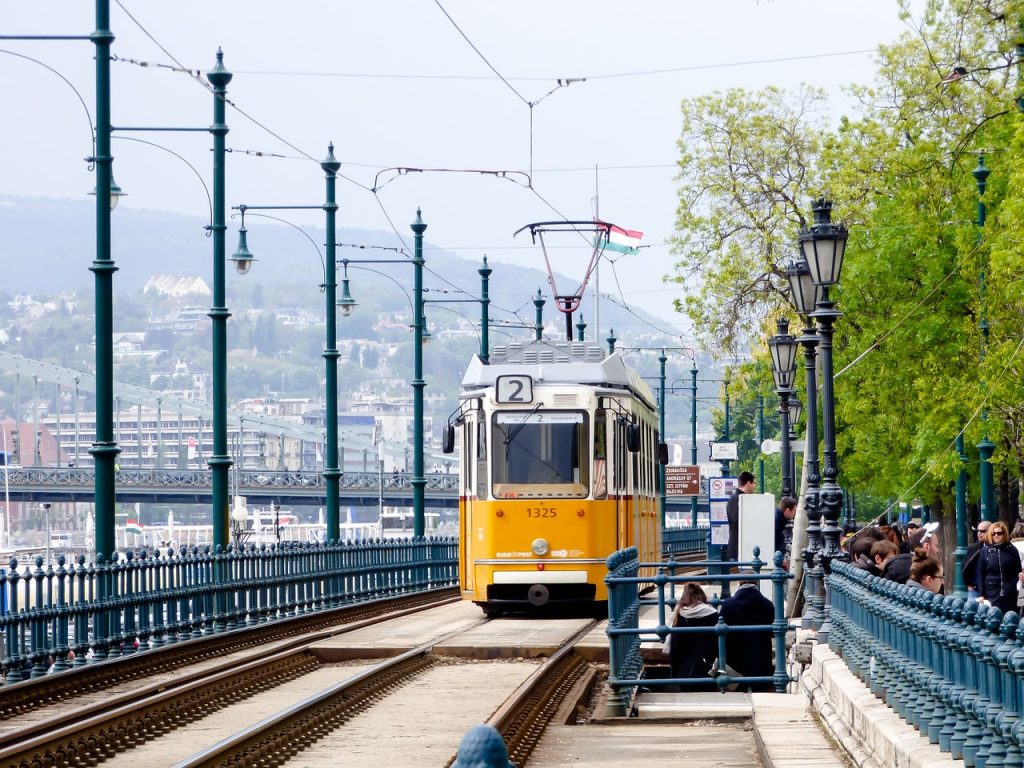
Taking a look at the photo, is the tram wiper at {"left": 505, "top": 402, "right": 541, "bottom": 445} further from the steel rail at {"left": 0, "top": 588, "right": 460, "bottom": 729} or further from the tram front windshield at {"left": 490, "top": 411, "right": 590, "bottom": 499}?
the steel rail at {"left": 0, "top": 588, "right": 460, "bottom": 729}

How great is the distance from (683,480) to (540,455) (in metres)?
26.7

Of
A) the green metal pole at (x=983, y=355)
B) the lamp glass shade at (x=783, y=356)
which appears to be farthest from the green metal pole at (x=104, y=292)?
the green metal pole at (x=983, y=355)

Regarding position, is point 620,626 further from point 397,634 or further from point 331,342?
point 331,342

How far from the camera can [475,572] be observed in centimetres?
2570

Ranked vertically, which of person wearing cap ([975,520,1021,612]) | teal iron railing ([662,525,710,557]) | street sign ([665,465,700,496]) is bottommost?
teal iron railing ([662,525,710,557])

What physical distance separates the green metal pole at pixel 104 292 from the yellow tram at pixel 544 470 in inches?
213

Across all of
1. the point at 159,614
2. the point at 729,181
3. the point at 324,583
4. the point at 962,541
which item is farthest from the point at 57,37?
the point at 729,181

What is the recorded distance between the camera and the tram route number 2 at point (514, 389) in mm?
24719

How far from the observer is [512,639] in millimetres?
21797

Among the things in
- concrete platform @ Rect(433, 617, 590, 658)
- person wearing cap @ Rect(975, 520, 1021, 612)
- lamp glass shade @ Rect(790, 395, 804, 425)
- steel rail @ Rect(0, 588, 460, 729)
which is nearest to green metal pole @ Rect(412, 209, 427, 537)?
lamp glass shade @ Rect(790, 395, 804, 425)

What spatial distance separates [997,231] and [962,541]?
7.15 metres

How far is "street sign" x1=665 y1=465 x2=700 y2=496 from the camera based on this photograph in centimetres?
5122

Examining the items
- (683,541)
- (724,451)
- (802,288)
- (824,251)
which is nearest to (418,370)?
(724,451)

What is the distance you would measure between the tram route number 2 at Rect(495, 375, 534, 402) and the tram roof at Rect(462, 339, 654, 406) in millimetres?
127
